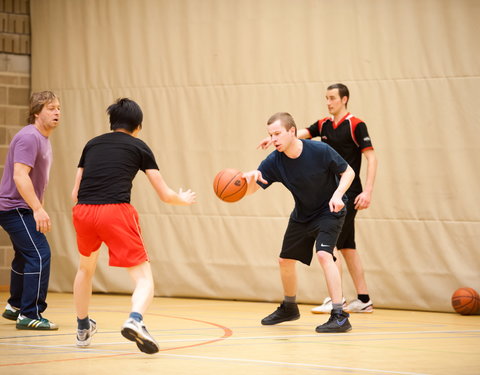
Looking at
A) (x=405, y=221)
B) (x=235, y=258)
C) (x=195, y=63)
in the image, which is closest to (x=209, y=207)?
(x=235, y=258)

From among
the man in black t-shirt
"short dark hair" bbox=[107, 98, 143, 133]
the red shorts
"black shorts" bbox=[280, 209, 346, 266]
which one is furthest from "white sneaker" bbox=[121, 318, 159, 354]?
"black shorts" bbox=[280, 209, 346, 266]

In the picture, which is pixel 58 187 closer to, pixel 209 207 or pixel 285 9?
pixel 209 207

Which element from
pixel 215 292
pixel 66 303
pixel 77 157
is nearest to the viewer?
pixel 66 303

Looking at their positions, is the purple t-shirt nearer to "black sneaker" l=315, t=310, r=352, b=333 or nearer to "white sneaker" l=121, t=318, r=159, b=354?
"white sneaker" l=121, t=318, r=159, b=354

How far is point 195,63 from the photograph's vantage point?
9.31 metres

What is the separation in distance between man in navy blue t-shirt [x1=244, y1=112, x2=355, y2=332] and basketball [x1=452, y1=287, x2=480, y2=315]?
5.76 ft

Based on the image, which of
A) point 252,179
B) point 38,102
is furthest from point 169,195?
point 38,102

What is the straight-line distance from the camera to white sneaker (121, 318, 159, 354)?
14.5 feet

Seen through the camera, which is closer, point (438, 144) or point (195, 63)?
point (438, 144)

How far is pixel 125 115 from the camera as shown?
195 inches

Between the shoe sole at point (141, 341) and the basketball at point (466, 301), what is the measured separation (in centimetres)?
379

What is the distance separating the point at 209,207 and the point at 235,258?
639 mm

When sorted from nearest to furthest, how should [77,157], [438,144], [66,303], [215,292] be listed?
[438,144] < [66,303] < [215,292] < [77,157]

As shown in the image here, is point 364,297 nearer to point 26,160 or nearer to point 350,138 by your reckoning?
point 350,138
